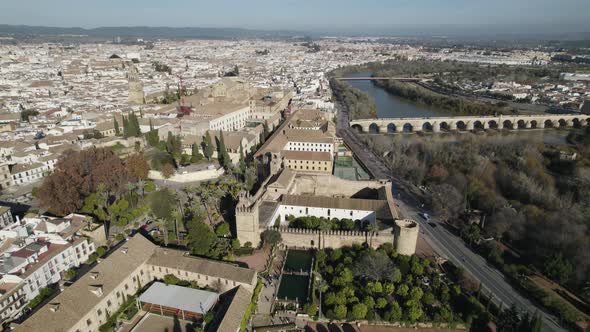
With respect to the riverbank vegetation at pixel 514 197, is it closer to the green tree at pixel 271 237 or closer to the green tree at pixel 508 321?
the green tree at pixel 508 321

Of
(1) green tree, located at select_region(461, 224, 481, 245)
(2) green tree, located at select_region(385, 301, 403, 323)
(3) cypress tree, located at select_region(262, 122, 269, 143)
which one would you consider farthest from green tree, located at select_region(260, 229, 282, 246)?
(3) cypress tree, located at select_region(262, 122, 269, 143)

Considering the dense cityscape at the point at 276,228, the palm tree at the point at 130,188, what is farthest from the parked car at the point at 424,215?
the palm tree at the point at 130,188

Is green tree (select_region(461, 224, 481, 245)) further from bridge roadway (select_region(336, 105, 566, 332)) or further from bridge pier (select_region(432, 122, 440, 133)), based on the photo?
bridge pier (select_region(432, 122, 440, 133))

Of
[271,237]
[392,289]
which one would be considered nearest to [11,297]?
[271,237]

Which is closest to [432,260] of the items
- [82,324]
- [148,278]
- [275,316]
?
[275,316]

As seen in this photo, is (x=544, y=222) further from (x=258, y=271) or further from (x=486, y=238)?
(x=258, y=271)

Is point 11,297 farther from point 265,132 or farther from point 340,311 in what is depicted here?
point 265,132
